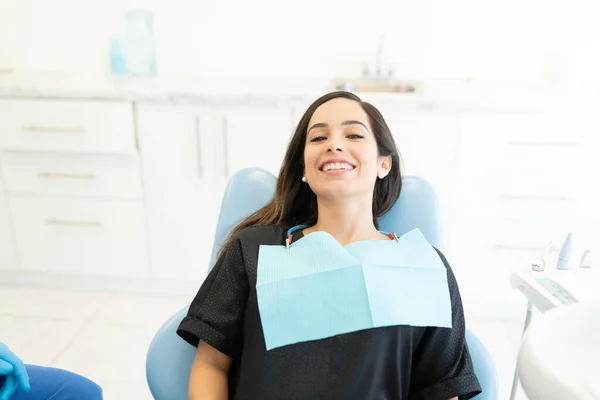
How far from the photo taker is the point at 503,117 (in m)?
2.00

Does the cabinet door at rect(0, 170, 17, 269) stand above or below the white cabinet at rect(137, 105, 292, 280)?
below

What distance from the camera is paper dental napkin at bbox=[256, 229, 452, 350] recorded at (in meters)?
0.99

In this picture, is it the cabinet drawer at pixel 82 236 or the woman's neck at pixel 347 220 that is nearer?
the woman's neck at pixel 347 220

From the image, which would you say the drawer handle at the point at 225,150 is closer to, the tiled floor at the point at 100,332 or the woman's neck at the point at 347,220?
the tiled floor at the point at 100,332

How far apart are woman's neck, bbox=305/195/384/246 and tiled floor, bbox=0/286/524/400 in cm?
99

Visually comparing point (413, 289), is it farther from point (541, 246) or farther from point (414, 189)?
point (541, 246)

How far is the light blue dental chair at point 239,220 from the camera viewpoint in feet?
3.46

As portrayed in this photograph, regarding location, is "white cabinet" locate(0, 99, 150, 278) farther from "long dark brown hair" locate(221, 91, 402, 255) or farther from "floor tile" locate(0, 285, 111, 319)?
"long dark brown hair" locate(221, 91, 402, 255)

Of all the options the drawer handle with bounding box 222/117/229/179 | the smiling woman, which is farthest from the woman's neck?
the drawer handle with bounding box 222/117/229/179

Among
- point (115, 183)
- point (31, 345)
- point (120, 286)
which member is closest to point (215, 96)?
point (115, 183)

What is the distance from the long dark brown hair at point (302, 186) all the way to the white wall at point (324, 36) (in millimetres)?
1442

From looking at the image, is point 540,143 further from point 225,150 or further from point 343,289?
point 343,289

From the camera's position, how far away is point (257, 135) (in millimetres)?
2158

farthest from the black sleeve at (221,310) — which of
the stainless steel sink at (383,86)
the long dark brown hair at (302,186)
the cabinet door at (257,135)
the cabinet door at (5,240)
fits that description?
the cabinet door at (5,240)
